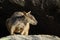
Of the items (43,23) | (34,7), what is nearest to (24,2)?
(34,7)

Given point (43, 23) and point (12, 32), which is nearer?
point (12, 32)

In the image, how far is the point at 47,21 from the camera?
4.32 meters

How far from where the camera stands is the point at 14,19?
A: 3.88 m

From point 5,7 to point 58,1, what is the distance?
0.88 metres

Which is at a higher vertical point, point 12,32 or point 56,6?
point 56,6

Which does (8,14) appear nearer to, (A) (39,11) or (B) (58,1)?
(A) (39,11)

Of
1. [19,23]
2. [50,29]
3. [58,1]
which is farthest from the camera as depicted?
[50,29]

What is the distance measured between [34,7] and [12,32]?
1.94 feet

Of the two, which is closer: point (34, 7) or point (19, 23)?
point (19, 23)

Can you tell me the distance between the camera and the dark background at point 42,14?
4211 millimetres

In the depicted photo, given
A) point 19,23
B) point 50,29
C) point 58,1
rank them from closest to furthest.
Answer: point 19,23 → point 58,1 → point 50,29

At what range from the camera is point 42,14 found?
14.0ft

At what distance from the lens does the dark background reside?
13.8ft

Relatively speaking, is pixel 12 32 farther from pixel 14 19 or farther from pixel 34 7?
pixel 34 7
